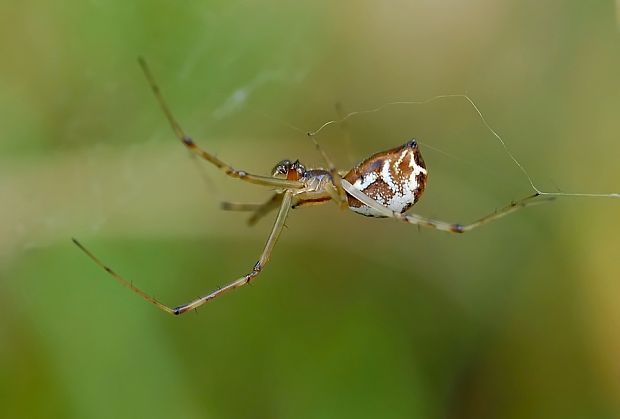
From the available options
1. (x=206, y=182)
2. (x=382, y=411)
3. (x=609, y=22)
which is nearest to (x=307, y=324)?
(x=382, y=411)

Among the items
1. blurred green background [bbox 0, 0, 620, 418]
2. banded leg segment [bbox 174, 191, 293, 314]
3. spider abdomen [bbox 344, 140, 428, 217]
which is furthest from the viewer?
blurred green background [bbox 0, 0, 620, 418]

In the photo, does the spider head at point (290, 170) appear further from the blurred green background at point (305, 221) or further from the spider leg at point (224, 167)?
the blurred green background at point (305, 221)

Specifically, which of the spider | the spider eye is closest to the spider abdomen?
the spider

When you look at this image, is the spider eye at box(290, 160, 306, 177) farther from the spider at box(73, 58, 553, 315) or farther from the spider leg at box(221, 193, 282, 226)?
the spider leg at box(221, 193, 282, 226)

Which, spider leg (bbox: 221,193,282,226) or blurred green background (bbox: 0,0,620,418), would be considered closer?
spider leg (bbox: 221,193,282,226)

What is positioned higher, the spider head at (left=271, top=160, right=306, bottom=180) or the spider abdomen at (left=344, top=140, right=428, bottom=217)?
the spider head at (left=271, top=160, right=306, bottom=180)

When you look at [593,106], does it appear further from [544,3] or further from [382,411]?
[382,411]
